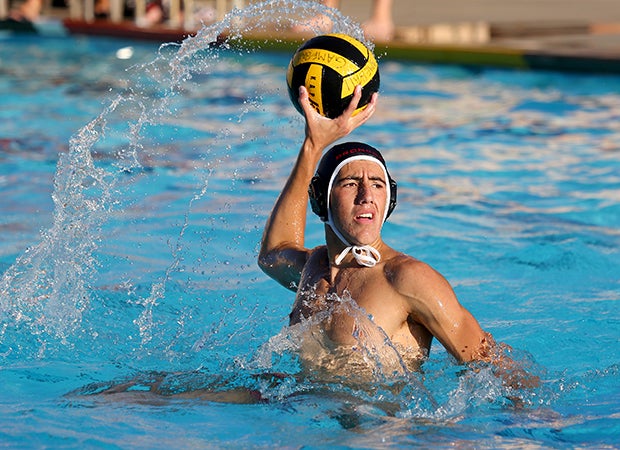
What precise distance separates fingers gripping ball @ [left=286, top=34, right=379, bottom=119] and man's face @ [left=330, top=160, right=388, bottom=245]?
0.43 metres

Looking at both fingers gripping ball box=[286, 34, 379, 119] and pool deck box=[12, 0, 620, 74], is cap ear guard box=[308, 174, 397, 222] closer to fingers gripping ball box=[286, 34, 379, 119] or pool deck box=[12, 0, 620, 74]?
fingers gripping ball box=[286, 34, 379, 119]

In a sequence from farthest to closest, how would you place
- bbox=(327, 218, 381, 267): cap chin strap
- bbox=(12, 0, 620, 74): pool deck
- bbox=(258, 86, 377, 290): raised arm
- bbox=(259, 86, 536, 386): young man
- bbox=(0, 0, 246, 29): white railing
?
bbox=(0, 0, 246, 29): white railing → bbox=(12, 0, 620, 74): pool deck → bbox=(258, 86, 377, 290): raised arm → bbox=(327, 218, 381, 267): cap chin strap → bbox=(259, 86, 536, 386): young man

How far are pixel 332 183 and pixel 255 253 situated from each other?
2.62 m

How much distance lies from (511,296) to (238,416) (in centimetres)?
227

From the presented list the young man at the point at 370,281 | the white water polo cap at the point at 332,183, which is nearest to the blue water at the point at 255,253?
the young man at the point at 370,281

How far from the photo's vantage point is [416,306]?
3299mm

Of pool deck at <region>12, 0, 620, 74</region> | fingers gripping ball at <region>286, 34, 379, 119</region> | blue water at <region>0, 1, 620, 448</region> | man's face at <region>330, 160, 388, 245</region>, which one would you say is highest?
pool deck at <region>12, 0, 620, 74</region>

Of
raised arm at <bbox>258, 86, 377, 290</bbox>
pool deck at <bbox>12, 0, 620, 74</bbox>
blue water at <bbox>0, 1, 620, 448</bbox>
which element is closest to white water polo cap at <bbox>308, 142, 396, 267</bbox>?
raised arm at <bbox>258, 86, 377, 290</bbox>

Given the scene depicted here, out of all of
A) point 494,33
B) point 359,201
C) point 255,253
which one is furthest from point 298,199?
point 494,33

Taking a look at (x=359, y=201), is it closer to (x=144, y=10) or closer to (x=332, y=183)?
(x=332, y=183)

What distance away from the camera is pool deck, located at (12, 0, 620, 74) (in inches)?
431

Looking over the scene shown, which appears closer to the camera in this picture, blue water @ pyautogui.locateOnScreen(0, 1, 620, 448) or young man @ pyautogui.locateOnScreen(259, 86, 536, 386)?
young man @ pyautogui.locateOnScreen(259, 86, 536, 386)

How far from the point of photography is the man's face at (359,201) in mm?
3354

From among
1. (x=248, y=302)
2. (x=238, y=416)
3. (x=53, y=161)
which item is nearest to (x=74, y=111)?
(x=53, y=161)
